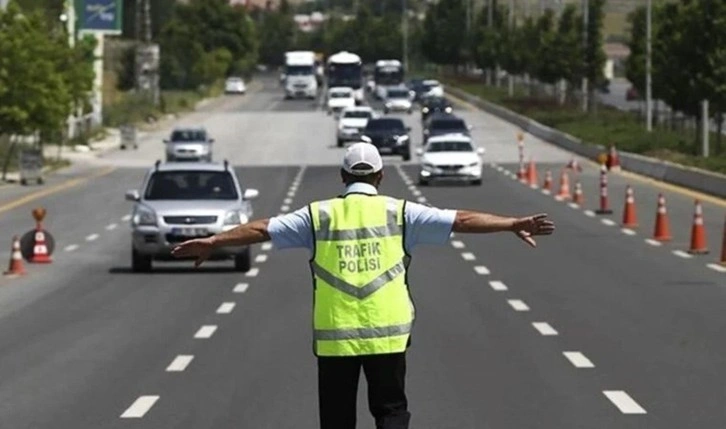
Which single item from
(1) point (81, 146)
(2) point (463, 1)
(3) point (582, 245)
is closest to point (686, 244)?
(3) point (582, 245)

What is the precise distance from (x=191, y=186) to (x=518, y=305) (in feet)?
25.5

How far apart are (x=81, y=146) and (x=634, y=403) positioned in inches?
2614

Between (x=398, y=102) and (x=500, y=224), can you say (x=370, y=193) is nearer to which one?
(x=500, y=224)

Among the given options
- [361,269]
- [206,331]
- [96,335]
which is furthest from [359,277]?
[206,331]

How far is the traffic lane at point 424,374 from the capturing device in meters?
14.6

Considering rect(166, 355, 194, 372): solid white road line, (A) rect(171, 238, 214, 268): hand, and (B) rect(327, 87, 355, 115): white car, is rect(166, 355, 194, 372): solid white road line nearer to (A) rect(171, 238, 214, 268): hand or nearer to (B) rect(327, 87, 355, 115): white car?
(A) rect(171, 238, 214, 268): hand

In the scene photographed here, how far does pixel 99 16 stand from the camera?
85.2 metres

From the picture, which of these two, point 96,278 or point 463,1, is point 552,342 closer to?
point 96,278

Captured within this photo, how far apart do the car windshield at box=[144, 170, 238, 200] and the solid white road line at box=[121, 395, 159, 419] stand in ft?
47.0

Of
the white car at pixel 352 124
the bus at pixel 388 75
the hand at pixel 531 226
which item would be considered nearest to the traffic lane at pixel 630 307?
the hand at pixel 531 226

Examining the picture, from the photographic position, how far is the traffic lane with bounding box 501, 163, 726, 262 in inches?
1409

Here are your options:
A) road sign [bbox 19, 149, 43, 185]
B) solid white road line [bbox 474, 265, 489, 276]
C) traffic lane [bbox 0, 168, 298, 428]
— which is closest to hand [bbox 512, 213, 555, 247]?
traffic lane [bbox 0, 168, 298, 428]

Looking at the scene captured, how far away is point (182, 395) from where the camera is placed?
15883 mm

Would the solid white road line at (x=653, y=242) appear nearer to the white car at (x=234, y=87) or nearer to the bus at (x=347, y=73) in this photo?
the bus at (x=347, y=73)
